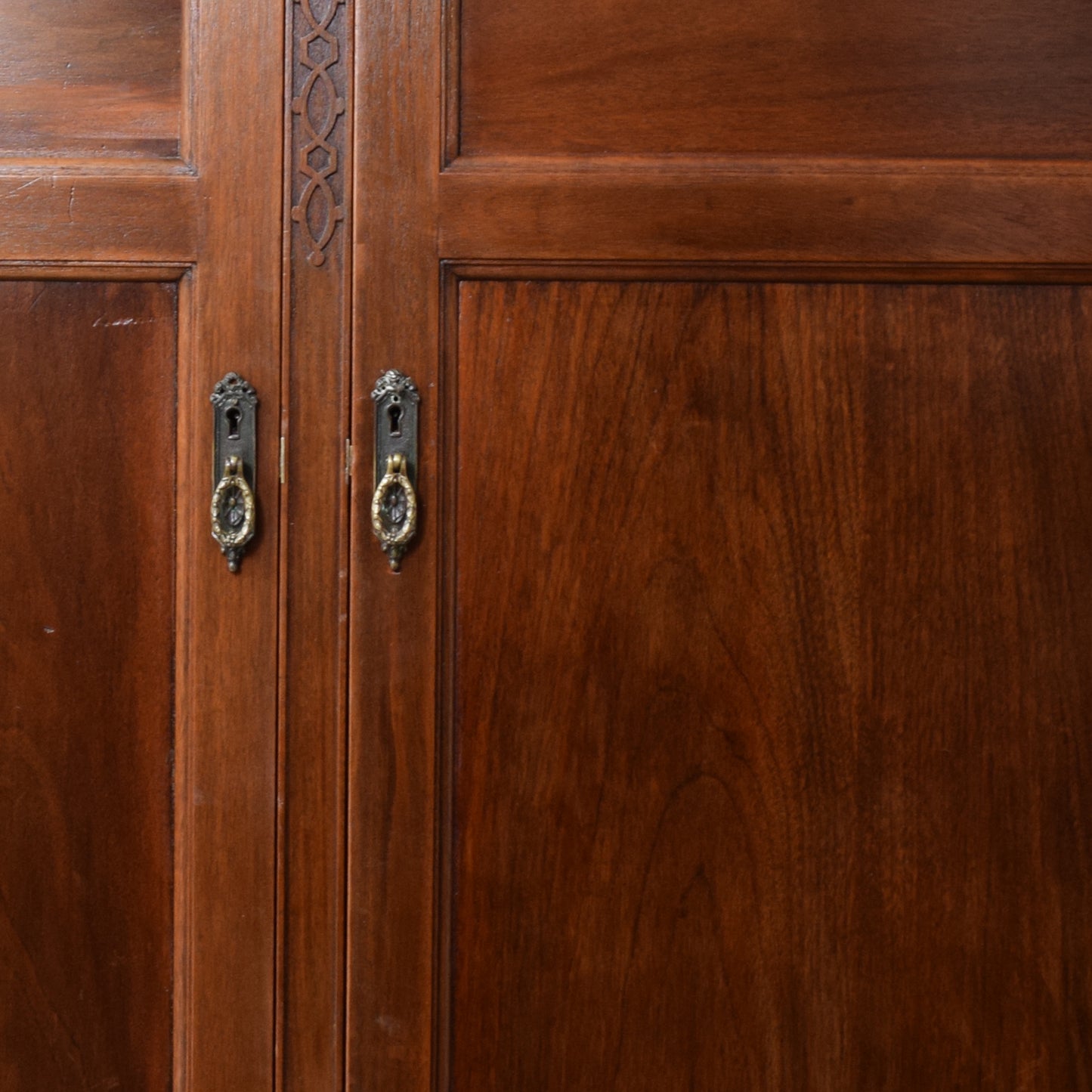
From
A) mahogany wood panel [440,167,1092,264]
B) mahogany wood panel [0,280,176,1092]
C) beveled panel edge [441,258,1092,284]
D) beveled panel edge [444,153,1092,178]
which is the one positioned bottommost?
mahogany wood panel [0,280,176,1092]

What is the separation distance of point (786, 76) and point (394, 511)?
1.22 feet

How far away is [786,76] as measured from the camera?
1.93 ft

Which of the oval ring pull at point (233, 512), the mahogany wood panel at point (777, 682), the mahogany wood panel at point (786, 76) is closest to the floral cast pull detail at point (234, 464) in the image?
the oval ring pull at point (233, 512)

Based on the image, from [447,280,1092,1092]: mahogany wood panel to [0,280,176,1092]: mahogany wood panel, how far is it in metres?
0.20

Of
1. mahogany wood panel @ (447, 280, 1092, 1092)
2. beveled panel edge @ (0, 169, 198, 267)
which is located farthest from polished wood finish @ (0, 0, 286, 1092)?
mahogany wood panel @ (447, 280, 1092, 1092)

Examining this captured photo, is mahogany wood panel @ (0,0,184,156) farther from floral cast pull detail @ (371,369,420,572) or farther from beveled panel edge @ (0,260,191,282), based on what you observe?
floral cast pull detail @ (371,369,420,572)

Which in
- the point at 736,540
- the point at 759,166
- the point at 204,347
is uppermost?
the point at 759,166

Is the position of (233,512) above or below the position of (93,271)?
below

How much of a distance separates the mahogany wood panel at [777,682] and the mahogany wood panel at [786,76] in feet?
0.31

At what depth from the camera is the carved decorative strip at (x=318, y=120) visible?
0.59m

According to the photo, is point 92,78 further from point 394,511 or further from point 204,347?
point 394,511

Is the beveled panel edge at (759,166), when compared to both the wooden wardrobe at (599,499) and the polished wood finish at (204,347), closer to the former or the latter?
the wooden wardrobe at (599,499)

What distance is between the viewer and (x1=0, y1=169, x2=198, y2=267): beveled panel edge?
0.60 meters

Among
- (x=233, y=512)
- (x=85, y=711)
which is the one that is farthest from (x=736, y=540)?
(x=85, y=711)
